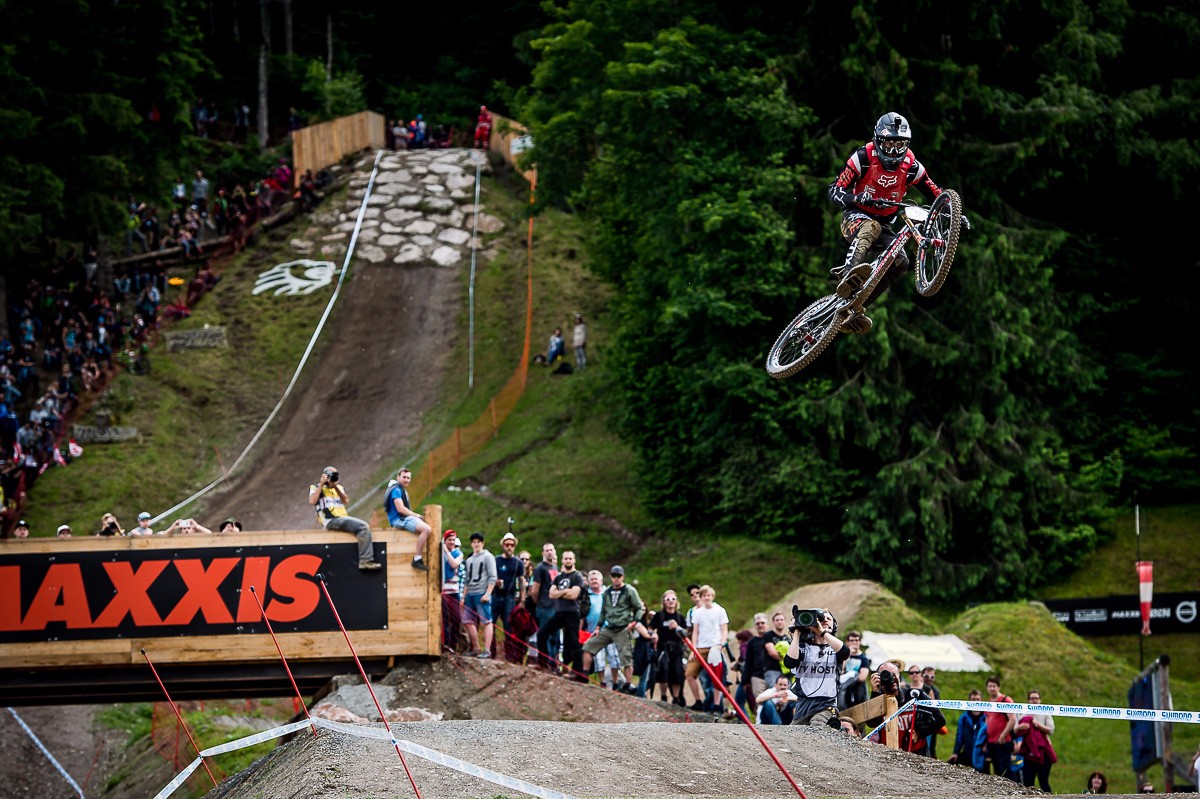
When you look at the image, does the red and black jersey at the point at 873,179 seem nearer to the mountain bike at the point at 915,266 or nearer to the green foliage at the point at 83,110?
the mountain bike at the point at 915,266

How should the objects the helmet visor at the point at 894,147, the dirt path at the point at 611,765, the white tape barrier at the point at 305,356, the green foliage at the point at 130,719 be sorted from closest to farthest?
the dirt path at the point at 611,765, the helmet visor at the point at 894,147, the green foliage at the point at 130,719, the white tape barrier at the point at 305,356

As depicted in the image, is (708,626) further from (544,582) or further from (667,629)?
(544,582)

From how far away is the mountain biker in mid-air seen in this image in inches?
542

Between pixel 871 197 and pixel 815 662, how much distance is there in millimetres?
4493

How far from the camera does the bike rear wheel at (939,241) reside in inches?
533

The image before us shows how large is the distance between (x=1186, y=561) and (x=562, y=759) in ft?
72.4

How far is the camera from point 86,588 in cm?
1747

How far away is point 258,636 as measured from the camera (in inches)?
688

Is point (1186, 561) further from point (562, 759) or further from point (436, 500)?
point (562, 759)

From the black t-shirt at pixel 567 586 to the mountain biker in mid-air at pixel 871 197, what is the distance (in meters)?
5.26

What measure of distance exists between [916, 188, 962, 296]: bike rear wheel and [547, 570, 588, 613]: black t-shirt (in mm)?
→ 6099

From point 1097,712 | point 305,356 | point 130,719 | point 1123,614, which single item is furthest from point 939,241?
point 305,356

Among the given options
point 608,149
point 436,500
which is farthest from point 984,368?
point 436,500

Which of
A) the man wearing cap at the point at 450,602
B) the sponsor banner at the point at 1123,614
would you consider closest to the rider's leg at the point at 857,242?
the man wearing cap at the point at 450,602
